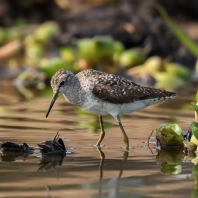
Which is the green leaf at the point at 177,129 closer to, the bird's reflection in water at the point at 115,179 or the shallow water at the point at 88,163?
the shallow water at the point at 88,163

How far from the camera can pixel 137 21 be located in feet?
73.9

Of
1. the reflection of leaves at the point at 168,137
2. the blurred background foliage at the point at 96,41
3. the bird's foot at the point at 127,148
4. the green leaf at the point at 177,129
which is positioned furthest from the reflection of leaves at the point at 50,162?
the blurred background foliage at the point at 96,41

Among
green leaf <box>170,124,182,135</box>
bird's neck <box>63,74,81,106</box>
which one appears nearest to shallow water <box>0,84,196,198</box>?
green leaf <box>170,124,182,135</box>

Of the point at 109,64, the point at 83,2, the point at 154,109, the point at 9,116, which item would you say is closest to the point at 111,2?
the point at 83,2

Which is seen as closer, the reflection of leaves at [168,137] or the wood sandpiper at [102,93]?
the reflection of leaves at [168,137]

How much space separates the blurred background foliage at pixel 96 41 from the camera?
18844 millimetres

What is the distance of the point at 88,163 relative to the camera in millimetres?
8297

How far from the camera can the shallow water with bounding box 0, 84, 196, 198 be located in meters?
6.80

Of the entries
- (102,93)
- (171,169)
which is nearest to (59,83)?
(102,93)

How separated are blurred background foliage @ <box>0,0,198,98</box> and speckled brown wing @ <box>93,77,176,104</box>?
20.1 ft

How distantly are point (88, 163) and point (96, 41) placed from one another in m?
10.5

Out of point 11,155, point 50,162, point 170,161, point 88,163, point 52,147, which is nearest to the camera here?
point 88,163

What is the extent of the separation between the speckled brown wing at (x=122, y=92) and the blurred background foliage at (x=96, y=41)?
241 inches

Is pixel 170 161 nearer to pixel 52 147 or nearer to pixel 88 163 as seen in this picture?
pixel 88 163
